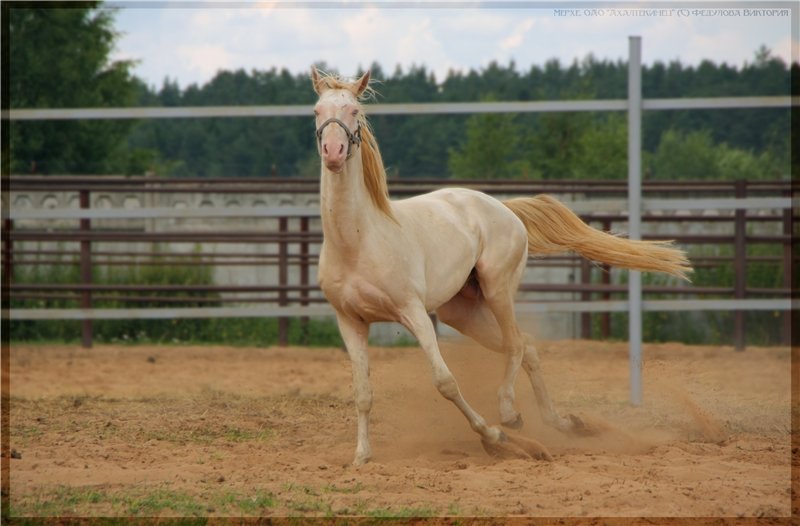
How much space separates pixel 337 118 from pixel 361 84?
0.31 meters

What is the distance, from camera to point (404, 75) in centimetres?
2758

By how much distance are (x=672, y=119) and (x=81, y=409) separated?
2426 cm

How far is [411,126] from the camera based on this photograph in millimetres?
24531

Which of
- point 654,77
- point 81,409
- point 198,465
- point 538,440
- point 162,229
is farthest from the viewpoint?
point 654,77

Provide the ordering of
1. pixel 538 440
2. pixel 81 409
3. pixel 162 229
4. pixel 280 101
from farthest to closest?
pixel 280 101, pixel 162 229, pixel 81 409, pixel 538 440

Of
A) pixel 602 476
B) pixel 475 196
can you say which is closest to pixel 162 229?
pixel 475 196

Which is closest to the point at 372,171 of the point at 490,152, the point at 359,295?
the point at 359,295

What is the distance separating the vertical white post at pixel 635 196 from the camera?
654cm

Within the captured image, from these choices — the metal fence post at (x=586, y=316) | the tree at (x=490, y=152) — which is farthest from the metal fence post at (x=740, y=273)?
the tree at (x=490, y=152)

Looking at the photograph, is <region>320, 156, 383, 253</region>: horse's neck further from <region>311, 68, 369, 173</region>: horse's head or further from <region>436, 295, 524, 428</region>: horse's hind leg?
Result: <region>436, 295, 524, 428</region>: horse's hind leg

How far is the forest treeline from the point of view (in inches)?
669

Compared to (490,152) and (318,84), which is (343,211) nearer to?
(318,84)

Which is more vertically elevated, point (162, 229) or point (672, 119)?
point (672, 119)

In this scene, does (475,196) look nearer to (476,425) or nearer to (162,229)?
(476,425)
